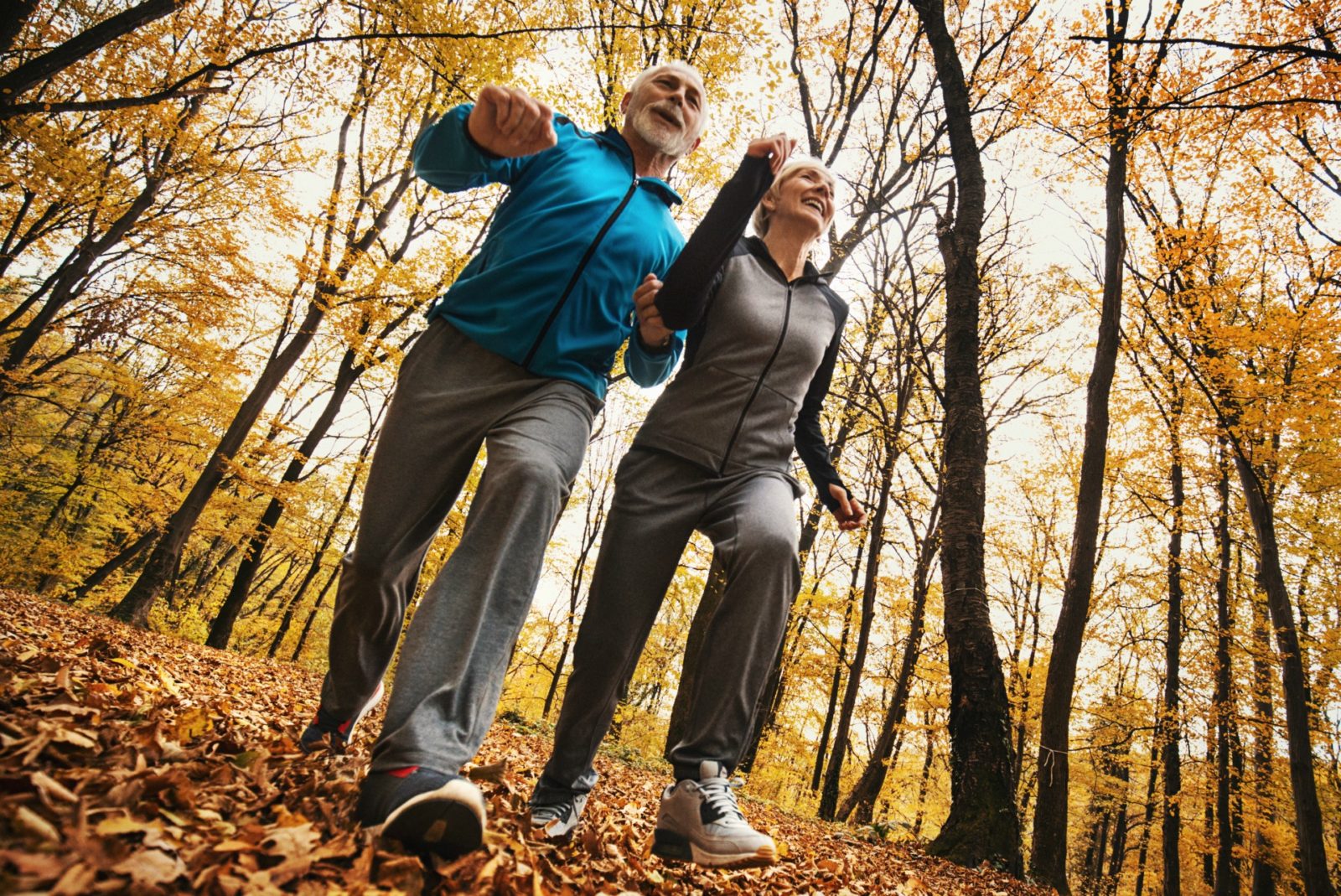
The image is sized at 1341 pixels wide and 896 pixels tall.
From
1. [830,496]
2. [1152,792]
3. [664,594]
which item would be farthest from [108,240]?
[1152,792]

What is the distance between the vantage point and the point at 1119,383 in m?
14.5

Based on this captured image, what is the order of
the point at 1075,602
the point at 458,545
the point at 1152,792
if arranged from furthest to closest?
the point at 1152,792 → the point at 1075,602 → the point at 458,545

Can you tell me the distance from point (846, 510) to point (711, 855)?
1.28 meters

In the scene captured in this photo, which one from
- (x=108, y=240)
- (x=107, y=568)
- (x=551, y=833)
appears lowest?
(x=107, y=568)

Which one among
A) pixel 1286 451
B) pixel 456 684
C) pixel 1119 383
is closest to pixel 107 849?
pixel 456 684

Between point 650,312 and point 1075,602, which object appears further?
point 1075,602

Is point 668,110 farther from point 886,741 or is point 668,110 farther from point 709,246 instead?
point 886,741

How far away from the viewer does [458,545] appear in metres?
1.50

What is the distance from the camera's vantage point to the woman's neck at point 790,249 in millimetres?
2570

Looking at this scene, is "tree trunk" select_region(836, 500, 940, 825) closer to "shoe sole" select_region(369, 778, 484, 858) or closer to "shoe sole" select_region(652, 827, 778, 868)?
"shoe sole" select_region(652, 827, 778, 868)

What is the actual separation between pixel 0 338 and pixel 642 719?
20.2m

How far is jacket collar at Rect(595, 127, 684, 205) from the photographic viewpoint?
A: 7.70 ft

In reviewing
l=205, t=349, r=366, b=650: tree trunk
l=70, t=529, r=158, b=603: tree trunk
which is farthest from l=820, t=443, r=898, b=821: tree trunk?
l=70, t=529, r=158, b=603: tree trunk

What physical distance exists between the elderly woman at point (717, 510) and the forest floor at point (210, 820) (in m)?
0.25
